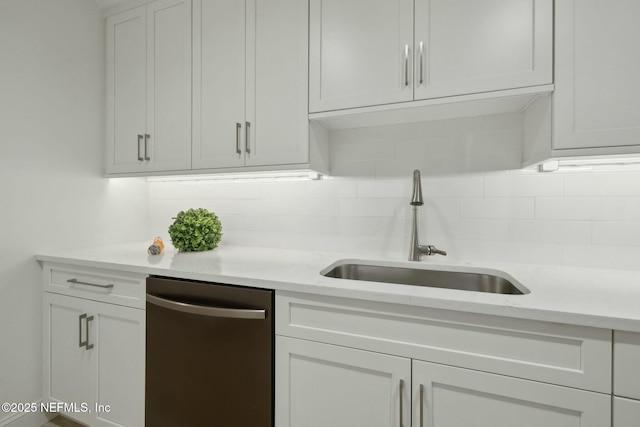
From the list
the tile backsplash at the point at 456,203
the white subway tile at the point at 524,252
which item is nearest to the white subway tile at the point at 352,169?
the tile backsplash at the point at 456,203

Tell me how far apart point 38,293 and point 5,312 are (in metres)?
0.15

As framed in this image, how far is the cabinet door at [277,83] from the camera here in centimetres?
150

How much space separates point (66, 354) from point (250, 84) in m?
1.71

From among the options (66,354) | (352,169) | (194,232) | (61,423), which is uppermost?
(352,169)

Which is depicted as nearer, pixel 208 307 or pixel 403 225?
pixel 208 307

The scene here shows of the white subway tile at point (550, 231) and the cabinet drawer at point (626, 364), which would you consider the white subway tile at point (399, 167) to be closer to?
the white subway tile at point (550, 231)

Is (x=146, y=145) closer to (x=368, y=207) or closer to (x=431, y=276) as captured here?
(x=368, y=207)

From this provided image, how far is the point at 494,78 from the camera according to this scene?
1.20 m

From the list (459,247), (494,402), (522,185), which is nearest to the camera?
(494,402)

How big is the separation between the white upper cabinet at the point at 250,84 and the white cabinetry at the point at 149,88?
10 centimetres

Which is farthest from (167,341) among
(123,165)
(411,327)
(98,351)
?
(123,165)

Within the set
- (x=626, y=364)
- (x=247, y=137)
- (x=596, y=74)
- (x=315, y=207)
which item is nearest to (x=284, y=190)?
(x=315, y=207)

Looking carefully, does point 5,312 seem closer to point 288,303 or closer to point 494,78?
point 288,303

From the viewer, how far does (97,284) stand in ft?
5.07
